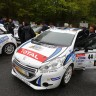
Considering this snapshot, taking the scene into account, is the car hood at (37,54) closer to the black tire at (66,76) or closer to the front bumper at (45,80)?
the front bumper at (45,80)

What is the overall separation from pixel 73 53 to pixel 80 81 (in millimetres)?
1012

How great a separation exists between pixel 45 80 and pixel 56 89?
2.25ft

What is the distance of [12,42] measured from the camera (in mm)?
9164

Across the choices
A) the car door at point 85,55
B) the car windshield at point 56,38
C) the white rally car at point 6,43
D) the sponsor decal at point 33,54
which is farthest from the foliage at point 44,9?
the sponsor decal at point 33,54

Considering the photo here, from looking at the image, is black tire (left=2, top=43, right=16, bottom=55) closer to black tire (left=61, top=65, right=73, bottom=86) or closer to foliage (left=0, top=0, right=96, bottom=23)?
black tire (left=61, top=65, right=73, bottom=86)

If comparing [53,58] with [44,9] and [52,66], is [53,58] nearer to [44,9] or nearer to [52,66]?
[52,66]

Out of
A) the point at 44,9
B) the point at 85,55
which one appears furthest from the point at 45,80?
the point at 44,9

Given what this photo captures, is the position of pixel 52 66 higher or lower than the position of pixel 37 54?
lower

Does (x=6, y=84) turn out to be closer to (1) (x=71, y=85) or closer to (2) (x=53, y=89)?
(2) (x=53, y=89)

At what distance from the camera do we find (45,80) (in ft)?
16.9

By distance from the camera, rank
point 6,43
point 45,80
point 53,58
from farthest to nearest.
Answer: point 6,43 → point 53,58 → point 45,80

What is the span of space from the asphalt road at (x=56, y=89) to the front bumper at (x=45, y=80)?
9.6 inches

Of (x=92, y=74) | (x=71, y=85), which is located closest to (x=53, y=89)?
(x=71, y=85)

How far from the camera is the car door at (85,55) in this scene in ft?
20.7
